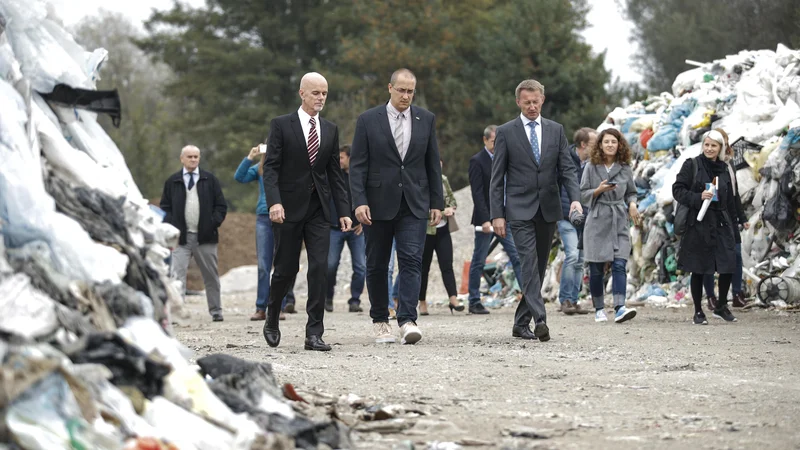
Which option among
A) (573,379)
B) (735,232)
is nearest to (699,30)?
(735,232)

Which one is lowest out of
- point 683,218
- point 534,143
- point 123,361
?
point 123,361

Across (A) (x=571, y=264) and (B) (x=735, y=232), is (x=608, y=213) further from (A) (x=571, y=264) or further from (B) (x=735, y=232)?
(A) (x=571, y=264)

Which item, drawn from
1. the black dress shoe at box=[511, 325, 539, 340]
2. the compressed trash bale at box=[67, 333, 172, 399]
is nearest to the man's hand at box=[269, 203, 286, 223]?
the black dress shoe at box=[511, 325, 539, 340]

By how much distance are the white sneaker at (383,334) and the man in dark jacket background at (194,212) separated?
15.9ft

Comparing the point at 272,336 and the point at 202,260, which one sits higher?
the point at 202,260

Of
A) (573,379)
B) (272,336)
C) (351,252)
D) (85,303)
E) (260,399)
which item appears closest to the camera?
(85,303)

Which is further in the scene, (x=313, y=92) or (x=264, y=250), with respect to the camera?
(x=264, y=250)

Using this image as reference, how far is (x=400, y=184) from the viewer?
10.1 metres

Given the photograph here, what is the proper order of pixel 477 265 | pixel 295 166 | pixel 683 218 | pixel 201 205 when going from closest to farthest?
pixel 295 166
pixel 683 218
pixel 201 205
pixel 477 265

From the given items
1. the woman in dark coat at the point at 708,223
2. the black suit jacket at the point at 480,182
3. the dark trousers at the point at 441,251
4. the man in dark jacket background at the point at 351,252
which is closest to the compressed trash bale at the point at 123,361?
the woman in dark coat at the point at 708,223

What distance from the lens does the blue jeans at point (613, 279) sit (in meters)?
12.8

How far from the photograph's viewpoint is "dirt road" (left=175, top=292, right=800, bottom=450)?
568 centimetres

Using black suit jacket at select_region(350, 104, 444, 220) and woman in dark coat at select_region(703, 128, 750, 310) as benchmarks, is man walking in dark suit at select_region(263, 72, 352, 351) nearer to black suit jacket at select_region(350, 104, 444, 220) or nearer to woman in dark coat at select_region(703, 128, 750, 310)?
black suit jacket at select_region(350, 104, 444, 220)

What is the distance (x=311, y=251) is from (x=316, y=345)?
2.56 feet
